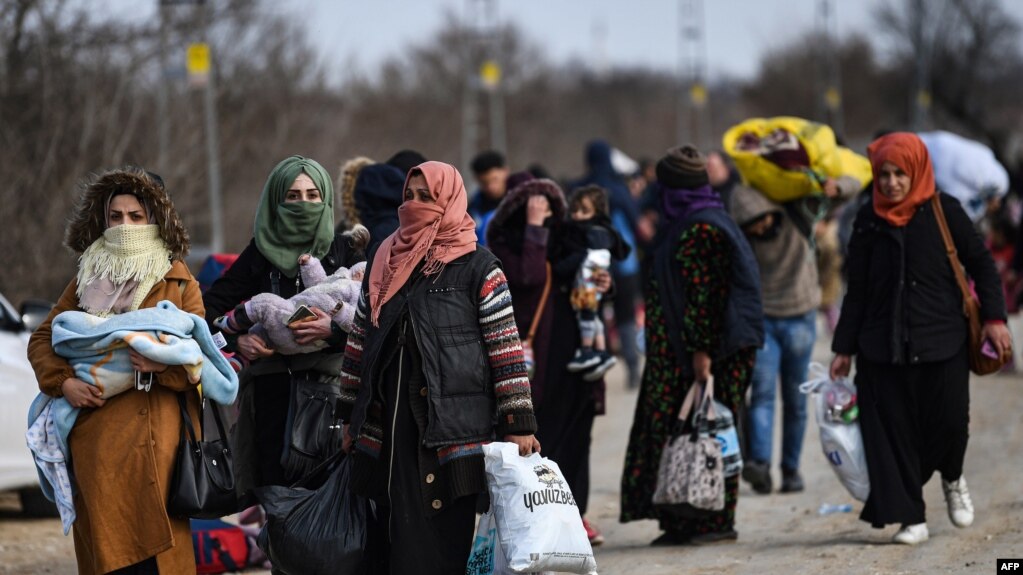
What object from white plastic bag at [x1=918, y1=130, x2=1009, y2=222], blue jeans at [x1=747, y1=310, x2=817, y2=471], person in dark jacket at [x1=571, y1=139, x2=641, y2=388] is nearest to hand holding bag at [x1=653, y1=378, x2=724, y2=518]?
blue jeans at [x1=747, y1=310, x2=817, y2=471]

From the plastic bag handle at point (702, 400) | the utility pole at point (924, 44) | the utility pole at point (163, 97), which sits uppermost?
the utility pole at point (924, 44)

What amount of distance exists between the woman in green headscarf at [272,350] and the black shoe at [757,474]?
3688 mm

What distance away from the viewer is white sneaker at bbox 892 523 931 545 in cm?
730

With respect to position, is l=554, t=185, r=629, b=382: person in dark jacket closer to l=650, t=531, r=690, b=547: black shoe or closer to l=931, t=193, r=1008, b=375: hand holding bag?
l=650, t=531, r=690, b=547: black shoe

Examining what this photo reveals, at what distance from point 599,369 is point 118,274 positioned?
2812mm

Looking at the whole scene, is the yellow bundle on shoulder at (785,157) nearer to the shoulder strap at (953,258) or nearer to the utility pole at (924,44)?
the shoulder strap at (953,258)

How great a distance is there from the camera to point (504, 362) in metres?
5.43

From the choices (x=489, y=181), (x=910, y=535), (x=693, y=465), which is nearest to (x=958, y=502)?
(x=910, y=535)

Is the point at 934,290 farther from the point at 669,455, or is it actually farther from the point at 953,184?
the point at 953,184

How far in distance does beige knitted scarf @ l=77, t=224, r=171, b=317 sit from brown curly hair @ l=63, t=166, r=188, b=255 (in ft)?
0.34

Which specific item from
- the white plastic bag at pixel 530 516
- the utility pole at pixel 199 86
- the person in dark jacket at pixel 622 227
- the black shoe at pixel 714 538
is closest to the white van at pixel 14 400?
the black shoe at pixel 714 538

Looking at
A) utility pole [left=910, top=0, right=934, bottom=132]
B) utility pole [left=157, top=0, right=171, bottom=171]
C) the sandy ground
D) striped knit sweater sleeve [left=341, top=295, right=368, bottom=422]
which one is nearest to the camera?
striped knit sweater sleeve [left=341, top=295, right=368, bottom=422]

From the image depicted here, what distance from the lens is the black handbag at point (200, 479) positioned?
5.50 m

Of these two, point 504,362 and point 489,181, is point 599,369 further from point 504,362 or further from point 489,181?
point 489,181
